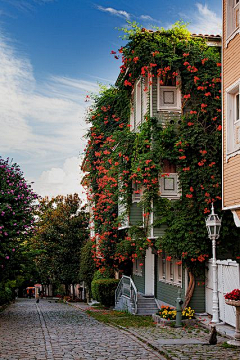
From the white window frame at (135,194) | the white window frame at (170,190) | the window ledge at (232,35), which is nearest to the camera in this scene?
the window ledge at (232,35)

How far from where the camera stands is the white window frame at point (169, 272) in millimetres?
21141

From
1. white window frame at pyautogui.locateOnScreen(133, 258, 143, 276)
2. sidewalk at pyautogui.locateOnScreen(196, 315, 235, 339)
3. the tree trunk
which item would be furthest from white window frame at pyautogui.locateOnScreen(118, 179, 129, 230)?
sidewalk at pyautogui.locateOnScreen(196, 315, 235, 339)

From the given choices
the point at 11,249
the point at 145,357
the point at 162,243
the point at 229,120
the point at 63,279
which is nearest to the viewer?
the point at 145,357

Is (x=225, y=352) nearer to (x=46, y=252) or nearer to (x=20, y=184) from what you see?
(x=20, y=184)

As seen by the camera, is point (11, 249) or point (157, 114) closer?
point (157, 114)

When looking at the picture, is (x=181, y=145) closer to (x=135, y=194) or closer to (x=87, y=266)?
(x=135, y=194)

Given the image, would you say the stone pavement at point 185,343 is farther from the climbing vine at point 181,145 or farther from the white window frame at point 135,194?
the white window frame at point 135,194

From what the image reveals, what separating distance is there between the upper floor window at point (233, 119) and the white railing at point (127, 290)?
9545mm

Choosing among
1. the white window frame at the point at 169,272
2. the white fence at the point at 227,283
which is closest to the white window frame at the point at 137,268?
the white window frame at the point at 169,272

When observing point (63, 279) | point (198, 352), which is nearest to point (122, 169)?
point (198, 352)

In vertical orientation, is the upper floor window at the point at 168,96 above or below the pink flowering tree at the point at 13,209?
above

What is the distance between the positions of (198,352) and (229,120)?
21.2 feet

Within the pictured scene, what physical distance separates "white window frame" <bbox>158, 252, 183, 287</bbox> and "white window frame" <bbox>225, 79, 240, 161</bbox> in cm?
621

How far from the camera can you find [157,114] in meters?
20.8
